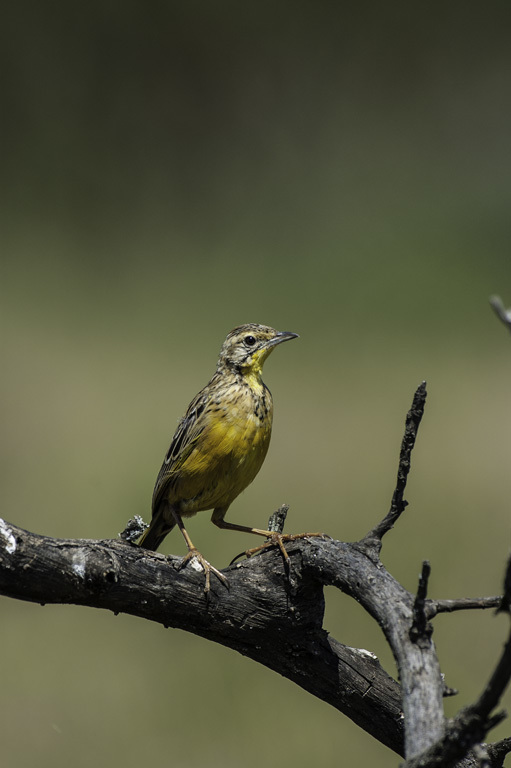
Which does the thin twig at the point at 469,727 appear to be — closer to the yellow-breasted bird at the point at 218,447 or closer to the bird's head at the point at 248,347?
the yellow-breasted bird at the point at 218,447

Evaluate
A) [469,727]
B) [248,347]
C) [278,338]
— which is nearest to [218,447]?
[248,347]

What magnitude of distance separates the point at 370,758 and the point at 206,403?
135 inches

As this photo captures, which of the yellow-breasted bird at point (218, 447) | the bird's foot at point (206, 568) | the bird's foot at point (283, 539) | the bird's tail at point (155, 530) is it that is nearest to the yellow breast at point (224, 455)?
the yellow-breasted bird at point (218, 447)

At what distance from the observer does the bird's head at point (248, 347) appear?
4609 mm

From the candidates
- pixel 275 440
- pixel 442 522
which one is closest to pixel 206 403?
pixel 442 522

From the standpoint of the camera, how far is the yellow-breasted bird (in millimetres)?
4168

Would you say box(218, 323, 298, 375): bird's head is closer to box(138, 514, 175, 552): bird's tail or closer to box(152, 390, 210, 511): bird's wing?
box(152, 390, 210, 511): bird's wing

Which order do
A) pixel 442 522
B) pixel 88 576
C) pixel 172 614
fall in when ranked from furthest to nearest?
pixel 442 522, pixel 172 614, pixel 88 576

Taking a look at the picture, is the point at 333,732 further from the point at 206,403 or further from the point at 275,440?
the point at 275,440

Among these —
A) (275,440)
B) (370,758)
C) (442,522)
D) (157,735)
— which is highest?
(275,440)

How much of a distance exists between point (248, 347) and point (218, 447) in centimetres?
71

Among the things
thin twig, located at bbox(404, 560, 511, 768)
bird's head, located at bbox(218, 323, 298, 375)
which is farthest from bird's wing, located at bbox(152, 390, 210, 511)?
thin twig, located at bbox(404, 560, 511, 768)

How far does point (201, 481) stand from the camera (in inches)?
165

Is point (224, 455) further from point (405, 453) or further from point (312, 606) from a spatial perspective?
point (405, 453)
